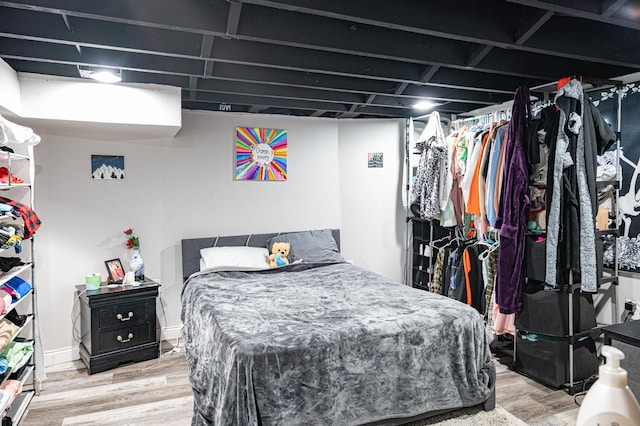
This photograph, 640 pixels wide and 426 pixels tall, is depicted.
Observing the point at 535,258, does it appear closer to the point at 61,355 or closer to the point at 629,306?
the point at 629,306

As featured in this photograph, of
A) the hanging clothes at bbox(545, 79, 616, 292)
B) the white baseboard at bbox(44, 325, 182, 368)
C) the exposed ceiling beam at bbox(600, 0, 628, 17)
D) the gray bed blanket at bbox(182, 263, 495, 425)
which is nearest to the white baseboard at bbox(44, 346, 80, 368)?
the white baseboard at bbox(44, 325, 182, 368)

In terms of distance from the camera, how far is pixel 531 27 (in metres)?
2.31

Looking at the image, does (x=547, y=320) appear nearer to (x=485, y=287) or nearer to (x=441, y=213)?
(x=485, y=287)

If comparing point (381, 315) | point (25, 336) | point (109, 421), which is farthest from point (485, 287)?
point (25, 336)

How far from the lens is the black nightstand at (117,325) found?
134 inches

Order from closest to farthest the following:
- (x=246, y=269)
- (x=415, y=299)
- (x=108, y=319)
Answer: (x=415, y=299) → (x=108, y=319) → (x=246, y=269)

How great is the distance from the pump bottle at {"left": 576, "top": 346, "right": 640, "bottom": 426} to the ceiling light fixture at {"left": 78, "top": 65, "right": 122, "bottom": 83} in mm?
3319

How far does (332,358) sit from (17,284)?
2.05 metres

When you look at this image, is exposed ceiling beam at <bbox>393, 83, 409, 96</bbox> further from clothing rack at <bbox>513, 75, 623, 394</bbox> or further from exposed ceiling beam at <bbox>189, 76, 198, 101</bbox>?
exposed ceiling beam at <bbox>189, 76, 198, 101</bbox>

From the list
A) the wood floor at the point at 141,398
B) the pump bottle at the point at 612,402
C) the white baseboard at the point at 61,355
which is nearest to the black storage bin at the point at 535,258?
the wood floor at the point at 141,398

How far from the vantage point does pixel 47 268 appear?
3.59 m

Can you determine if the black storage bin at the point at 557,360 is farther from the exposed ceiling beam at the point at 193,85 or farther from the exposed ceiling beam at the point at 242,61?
the exposed ceiling beam at the point at 193,85

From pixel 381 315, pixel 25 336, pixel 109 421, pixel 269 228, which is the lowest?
pixel 109 421

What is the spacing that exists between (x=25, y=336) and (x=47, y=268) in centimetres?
67
